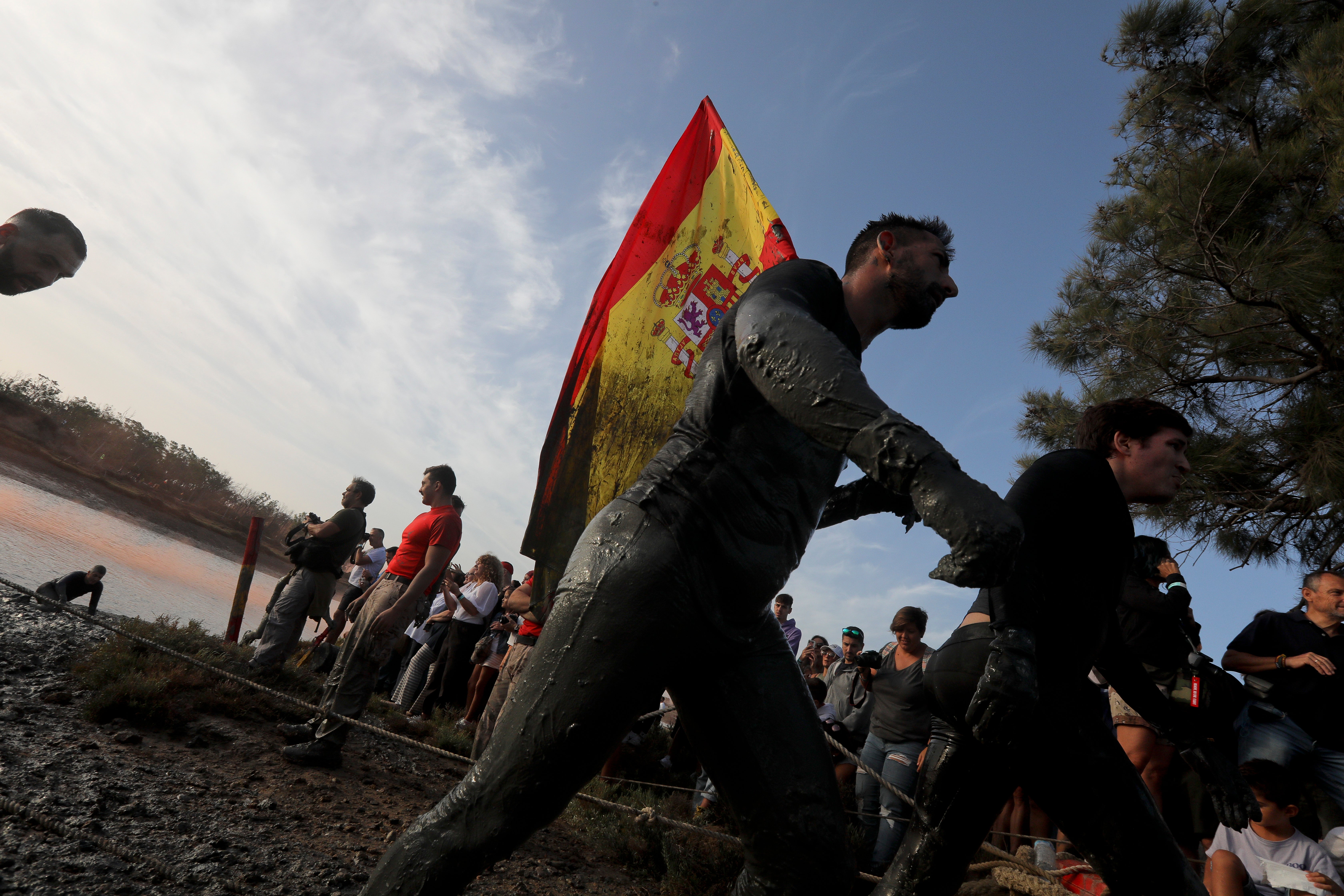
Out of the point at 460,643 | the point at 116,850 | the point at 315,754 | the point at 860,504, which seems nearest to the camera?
the point at 860,504

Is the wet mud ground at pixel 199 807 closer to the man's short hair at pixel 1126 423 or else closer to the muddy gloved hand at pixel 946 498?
the muddy gloved hand at pixel 946 498

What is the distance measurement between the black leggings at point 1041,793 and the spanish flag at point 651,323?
1.93m

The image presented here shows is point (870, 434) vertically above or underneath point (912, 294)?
underneath

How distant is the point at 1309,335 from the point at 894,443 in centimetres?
643

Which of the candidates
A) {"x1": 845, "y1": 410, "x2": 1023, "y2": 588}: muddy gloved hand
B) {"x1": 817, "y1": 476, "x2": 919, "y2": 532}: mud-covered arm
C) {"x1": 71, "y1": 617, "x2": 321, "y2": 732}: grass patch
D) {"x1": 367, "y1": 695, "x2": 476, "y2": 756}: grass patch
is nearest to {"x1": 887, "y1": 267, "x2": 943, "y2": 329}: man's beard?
{"x1": 817, "y1": 476, "x2": 919, "y2": 532}: mud-covered arm

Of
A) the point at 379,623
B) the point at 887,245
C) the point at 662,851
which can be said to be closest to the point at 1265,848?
the point at 662,851

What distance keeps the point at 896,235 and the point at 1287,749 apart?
13.3ft

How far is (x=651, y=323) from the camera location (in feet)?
14.2

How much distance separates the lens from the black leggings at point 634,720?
1.31 m

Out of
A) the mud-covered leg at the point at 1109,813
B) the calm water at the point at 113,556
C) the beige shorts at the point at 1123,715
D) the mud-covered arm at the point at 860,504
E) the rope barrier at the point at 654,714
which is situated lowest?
the calm water at the point at 113,556

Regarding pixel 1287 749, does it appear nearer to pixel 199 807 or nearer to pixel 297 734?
pixel 199 807

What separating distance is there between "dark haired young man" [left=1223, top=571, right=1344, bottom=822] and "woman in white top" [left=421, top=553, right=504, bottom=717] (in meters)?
6.77

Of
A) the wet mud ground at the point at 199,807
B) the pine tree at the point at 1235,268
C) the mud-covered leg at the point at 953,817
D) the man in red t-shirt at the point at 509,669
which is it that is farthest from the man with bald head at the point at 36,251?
the pine tree at the point at 1235,268

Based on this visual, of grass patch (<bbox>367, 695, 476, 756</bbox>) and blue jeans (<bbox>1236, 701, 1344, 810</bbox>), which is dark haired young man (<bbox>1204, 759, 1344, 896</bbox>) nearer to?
blue jeans (<bbox>1236, 701, 1344, 810</bbox>)
